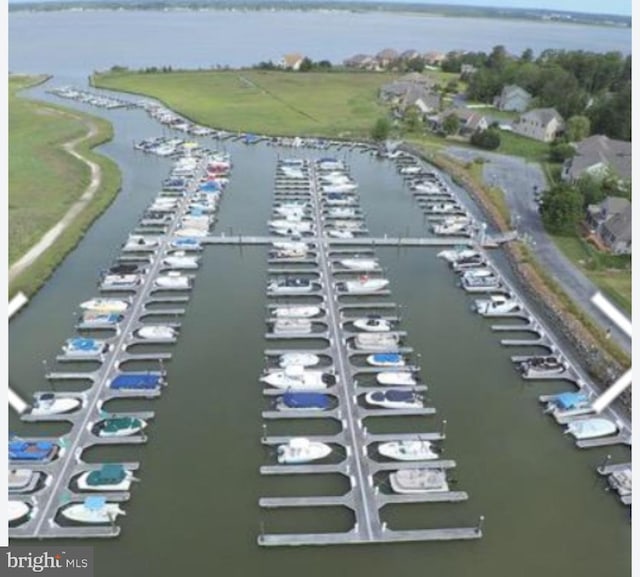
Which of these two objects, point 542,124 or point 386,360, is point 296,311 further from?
point 542,124

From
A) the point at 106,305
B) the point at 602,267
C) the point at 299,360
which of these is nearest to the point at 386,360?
the point at 299,360

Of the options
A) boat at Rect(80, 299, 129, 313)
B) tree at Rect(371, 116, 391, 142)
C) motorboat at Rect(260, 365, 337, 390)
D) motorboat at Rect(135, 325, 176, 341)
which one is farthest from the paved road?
boat at Rect(80, 299, 129, 313)

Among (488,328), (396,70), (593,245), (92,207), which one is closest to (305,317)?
(488,328)

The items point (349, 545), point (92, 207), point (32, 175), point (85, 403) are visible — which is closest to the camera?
point (349, 545)

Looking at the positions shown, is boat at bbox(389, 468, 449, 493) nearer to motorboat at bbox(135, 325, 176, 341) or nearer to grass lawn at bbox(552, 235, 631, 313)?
motorboat at bbox(135, 325, 176, 341)

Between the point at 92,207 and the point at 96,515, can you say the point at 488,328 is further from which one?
the point at 92,207

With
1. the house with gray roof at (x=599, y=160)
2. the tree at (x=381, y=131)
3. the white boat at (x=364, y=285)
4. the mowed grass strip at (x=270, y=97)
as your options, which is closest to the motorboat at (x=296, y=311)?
the white boat at (x=364, y=285)

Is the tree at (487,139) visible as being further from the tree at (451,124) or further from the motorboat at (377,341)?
the motorboat at (377,341)
